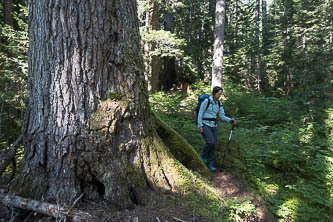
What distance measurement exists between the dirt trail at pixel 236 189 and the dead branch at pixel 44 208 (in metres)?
2.41

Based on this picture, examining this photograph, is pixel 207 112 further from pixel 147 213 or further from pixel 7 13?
pixel 7 13

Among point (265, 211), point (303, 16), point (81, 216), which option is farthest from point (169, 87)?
point (81, 216)

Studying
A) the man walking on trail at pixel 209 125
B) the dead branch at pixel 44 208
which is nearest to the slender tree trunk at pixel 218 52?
the man walking on trail at pixel 209 125

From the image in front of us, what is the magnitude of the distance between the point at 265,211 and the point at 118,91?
309 centimetres

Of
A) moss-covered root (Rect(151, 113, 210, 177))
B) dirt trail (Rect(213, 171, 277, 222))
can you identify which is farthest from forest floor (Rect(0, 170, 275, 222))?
moss-covered root (Rect(151, 113, 210, 177))

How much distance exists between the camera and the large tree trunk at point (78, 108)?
2.60 m

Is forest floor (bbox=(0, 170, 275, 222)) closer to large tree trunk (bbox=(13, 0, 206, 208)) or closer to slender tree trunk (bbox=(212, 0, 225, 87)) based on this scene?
large tree trunk (bbox=(13, 0, 206, 208))

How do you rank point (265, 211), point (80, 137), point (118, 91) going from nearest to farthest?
point (80, 137)
point (118, 91)
point (265, 211)

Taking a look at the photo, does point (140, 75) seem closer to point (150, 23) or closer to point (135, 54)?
point (135, 54)

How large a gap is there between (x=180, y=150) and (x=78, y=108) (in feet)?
7.03

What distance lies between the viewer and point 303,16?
14.8m

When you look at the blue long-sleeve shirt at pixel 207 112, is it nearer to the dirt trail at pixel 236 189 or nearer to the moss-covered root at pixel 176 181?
the dirt trail at pixel 236 189

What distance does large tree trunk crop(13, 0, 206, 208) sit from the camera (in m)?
2.60

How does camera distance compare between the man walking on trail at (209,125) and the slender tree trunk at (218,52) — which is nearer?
the man walking on trail at (209,125)
